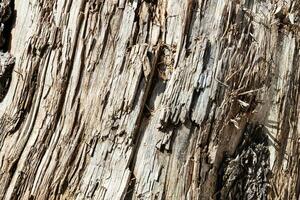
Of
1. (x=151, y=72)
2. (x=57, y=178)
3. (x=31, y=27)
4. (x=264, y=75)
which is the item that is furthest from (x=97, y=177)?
(x=264, y=75)

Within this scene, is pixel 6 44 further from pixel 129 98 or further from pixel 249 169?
pixel 249 169

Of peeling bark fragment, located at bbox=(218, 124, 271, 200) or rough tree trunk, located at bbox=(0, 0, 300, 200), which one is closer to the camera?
rough tree trunk, located at bbox=(0, 0, 300, 200)

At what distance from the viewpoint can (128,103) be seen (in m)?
2.85

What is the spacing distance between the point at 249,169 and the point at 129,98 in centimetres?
75

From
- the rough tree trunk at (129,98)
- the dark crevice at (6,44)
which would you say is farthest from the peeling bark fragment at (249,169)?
the dark crevice at (6,44)

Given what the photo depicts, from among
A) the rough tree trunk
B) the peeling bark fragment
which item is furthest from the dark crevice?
the peeling bark fragment

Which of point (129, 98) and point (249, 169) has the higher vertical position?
point (129, 98)

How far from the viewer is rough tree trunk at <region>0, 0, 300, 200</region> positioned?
2.85 m

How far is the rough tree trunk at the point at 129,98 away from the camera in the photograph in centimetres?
285

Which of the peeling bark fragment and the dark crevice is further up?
the dark crevice

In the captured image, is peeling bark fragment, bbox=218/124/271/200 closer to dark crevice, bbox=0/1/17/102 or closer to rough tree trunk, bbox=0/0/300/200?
rough tree trunk, bbox=0/0/300/200

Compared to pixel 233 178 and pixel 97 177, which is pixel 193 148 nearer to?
pixel 233 178

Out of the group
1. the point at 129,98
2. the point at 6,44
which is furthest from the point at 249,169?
the point at 6,44

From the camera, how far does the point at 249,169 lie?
10.2ft
